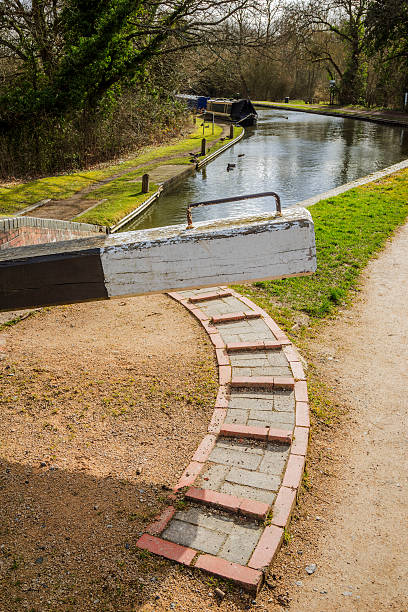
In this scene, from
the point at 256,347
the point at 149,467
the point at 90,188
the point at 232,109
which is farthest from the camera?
the point at 232,109

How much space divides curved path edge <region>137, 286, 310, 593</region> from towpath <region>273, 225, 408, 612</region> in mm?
208

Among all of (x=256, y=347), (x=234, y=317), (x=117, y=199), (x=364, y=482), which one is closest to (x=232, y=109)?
(x=117, y=199)

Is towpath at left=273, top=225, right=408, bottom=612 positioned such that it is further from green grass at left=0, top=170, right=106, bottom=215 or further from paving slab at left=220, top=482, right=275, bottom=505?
green grass at left=0, top=170, right=106, bottom=215

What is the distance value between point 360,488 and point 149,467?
4.90 feet

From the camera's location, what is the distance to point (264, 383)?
4.21 metres

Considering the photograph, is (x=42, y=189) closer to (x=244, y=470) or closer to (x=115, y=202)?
(x=115, y=202)

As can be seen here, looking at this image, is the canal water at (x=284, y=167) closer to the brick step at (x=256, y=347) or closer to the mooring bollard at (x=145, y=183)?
the mooring bollard at (x=145, y=183)

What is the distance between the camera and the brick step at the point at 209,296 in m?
6.01

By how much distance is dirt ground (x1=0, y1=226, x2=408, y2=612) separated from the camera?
101 inches

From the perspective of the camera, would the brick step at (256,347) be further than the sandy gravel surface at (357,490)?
Yes

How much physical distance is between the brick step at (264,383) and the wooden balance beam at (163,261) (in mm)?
2279

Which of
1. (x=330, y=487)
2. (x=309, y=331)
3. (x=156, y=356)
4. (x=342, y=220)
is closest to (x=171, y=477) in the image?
(x=330, y=487)

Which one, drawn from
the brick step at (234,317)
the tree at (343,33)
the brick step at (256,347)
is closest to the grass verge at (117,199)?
the brick step at (234,317)

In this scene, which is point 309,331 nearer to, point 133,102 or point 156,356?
point 156,356
